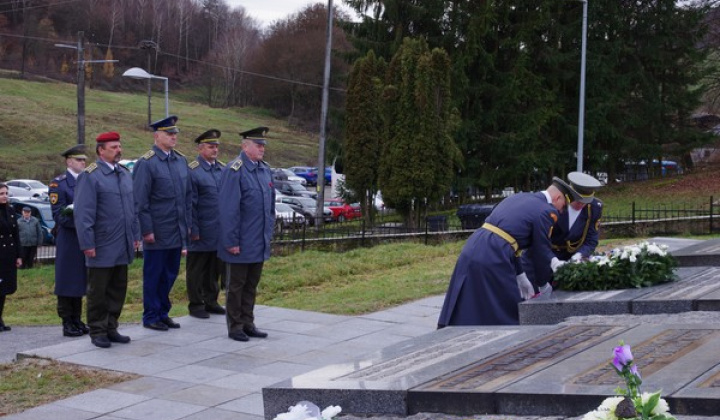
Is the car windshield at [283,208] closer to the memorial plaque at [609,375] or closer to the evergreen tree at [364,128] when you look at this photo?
the evergreen tree at [364,128]

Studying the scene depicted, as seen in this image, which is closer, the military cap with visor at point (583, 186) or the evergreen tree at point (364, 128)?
the military cap with visor at point (583, 186)

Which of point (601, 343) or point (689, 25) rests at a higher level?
point (689, 25)

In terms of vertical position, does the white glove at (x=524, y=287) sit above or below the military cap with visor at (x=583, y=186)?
below

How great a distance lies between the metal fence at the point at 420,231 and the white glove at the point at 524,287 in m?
11.1

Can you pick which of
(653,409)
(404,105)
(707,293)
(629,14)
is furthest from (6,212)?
(629,14)

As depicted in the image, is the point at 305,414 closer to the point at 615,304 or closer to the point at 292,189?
the point at 615,304

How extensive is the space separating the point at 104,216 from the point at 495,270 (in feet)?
12.8

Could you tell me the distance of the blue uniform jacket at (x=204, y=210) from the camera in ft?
35.9

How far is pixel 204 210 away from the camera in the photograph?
11031 mm

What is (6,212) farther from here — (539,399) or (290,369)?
(539,399)

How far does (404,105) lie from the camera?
30172 millimetres

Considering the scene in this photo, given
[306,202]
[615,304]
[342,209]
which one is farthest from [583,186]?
[306,202]

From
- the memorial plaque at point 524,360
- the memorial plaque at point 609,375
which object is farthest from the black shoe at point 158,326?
the memorial plaque at point 609,375

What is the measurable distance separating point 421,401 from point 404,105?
2548 cm
